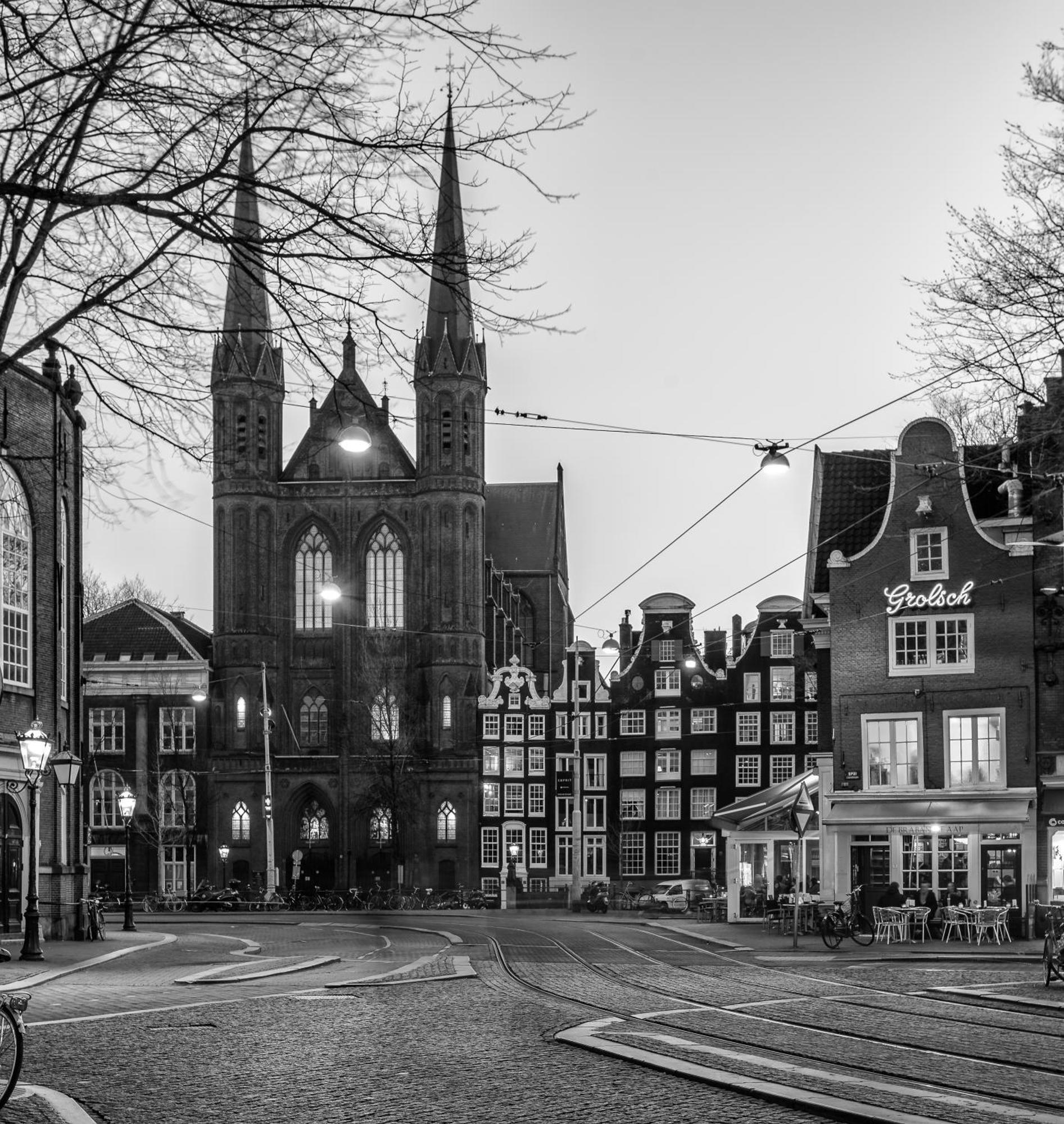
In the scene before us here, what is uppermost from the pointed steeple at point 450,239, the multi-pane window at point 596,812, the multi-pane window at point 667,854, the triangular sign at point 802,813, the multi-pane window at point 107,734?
the pointed steeple at point 450,239

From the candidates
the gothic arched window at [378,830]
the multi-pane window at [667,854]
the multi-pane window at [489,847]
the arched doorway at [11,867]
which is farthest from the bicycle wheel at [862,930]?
the gothic arched window at [378,830]

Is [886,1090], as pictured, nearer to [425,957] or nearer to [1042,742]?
[425,957]

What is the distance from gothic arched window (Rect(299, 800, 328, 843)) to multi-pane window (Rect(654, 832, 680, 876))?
58.0ft

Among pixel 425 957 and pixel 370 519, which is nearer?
pixel 425 957

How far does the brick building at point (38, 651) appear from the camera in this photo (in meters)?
33.6

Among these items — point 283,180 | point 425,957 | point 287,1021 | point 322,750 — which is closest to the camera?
point 283,180

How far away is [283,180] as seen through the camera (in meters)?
9.66

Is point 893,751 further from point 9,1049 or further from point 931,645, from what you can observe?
point 9,1049

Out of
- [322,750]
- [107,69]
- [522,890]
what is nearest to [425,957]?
[107,69]

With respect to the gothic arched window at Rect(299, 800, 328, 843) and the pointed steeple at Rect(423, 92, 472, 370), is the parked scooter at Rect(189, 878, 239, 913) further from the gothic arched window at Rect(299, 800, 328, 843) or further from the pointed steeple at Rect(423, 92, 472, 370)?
the pointed steeple at Rect(423, 92, 472, 370)

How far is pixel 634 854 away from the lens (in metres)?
76.3

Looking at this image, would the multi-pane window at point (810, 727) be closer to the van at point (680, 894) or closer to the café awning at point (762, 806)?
the van at point (680, 894)

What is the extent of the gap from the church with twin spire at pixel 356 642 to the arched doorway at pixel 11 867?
4623cm

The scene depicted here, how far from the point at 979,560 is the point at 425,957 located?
17.4m
